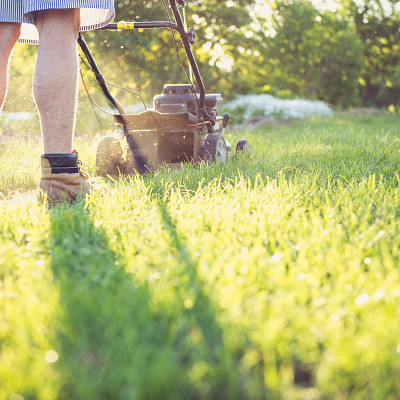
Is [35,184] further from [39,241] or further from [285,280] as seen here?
[285,280]

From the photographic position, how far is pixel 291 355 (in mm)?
876

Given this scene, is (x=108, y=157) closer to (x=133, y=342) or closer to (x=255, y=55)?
(x=133, y=342)

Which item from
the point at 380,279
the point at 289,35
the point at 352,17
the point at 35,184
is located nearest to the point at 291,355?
the point at 380,279

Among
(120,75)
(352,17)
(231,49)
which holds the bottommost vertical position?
(120,75)

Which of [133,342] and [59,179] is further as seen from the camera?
[59,179]

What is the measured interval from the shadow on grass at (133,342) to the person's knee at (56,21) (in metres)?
1.16

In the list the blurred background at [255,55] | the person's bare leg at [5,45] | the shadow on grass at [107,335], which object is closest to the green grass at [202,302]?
the shadow on grass at [107,335]

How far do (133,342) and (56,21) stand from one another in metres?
1.58

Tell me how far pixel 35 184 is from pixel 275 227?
1957 mm

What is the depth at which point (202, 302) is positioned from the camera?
1.03m

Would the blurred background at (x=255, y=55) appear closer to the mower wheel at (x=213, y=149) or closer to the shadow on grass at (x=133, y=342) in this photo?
the mower wheel at (x=213, y=149)

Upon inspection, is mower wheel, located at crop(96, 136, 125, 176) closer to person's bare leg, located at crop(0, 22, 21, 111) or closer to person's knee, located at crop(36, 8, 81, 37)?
person's bare leg, located at crop(0, 22, 21, 111)

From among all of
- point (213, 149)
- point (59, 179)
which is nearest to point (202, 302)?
point (59, 179)

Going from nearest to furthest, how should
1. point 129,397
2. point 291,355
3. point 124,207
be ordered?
point 129,397 < point 291,355 < point 124,207
